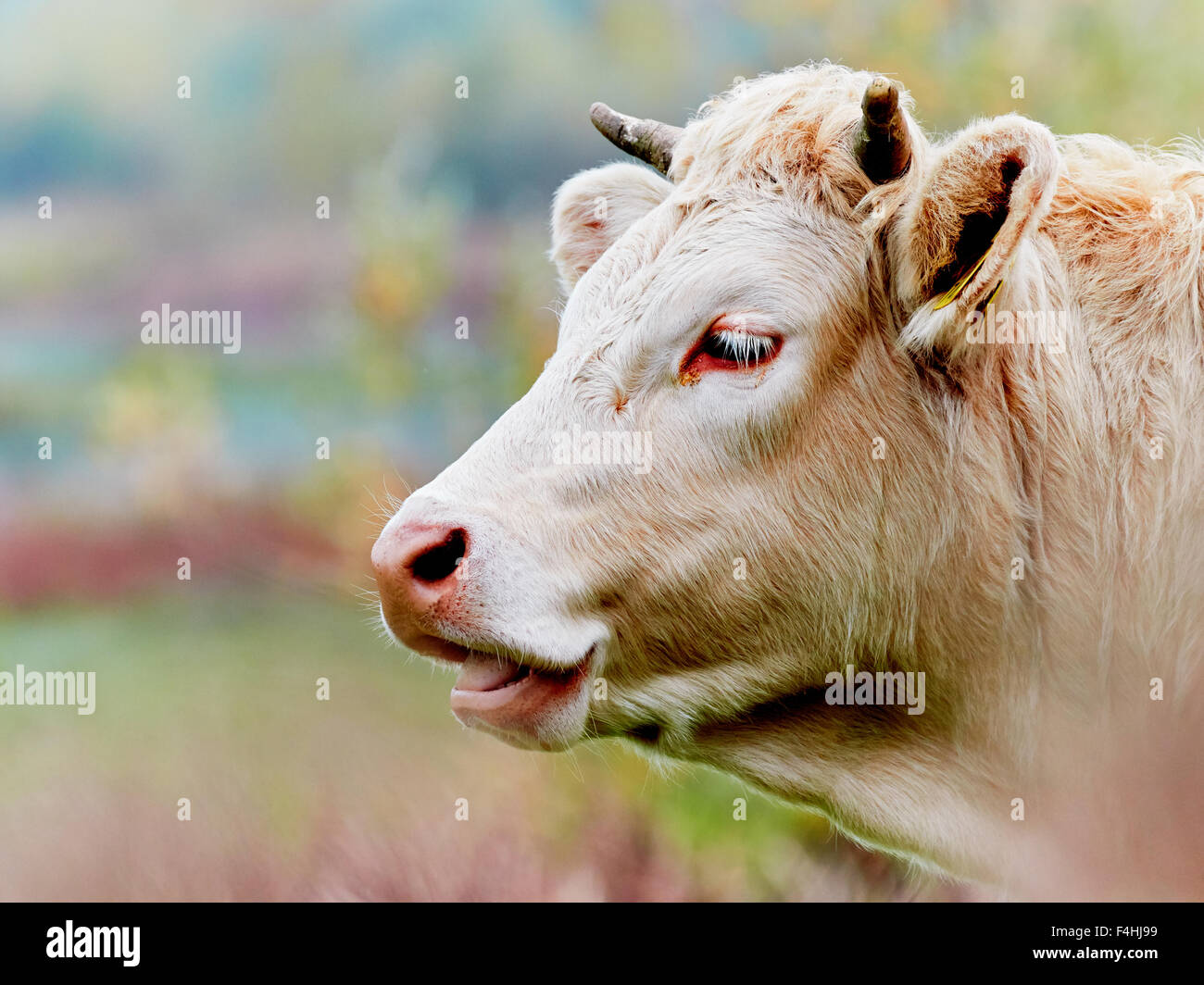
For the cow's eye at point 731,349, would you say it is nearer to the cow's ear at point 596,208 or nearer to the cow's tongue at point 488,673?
the cow's tongue at point 488,673

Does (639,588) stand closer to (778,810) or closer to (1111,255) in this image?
(1111,255)

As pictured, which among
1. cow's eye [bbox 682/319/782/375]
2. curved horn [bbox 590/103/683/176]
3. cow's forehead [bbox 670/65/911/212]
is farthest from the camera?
curved horn [bbox 590/103/683/176]

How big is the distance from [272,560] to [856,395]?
6.44 m

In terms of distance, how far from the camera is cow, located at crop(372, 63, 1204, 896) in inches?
110

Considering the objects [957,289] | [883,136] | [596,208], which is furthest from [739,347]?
[596,208]

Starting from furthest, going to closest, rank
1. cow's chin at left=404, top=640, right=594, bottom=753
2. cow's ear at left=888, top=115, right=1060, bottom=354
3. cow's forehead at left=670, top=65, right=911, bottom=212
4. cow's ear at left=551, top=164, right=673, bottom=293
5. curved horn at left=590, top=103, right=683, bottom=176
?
cow's ear at left=551, top=164, right=673, bottom=293
curved horn at left=590, top=103, right=683, bottom=176
cow's forehead at left=670, top=65, right=911, bottom=212
cow's chin at left=404, top=640, right=594, bottom=753
cow's ear at left=888, top=115, right=1060, bottom=354

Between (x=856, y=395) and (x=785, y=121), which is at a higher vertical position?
(x=785, y=121)

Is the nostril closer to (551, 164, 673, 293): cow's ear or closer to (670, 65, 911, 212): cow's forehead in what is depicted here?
(670, 65, 911, 212): cow's forehead

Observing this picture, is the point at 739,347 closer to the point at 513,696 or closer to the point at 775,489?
the point at 775,489

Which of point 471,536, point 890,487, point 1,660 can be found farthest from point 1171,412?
point 1,660

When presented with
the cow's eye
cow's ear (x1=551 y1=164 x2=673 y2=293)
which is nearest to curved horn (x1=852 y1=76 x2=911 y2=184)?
the cow's eye

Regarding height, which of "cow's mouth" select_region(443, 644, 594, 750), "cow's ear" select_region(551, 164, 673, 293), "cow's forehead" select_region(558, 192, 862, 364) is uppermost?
"cow's ear" select_region(551, 164, 673, 293)

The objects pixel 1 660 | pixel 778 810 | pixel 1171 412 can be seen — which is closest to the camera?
pixel 1171 412

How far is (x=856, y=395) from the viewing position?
291cm
